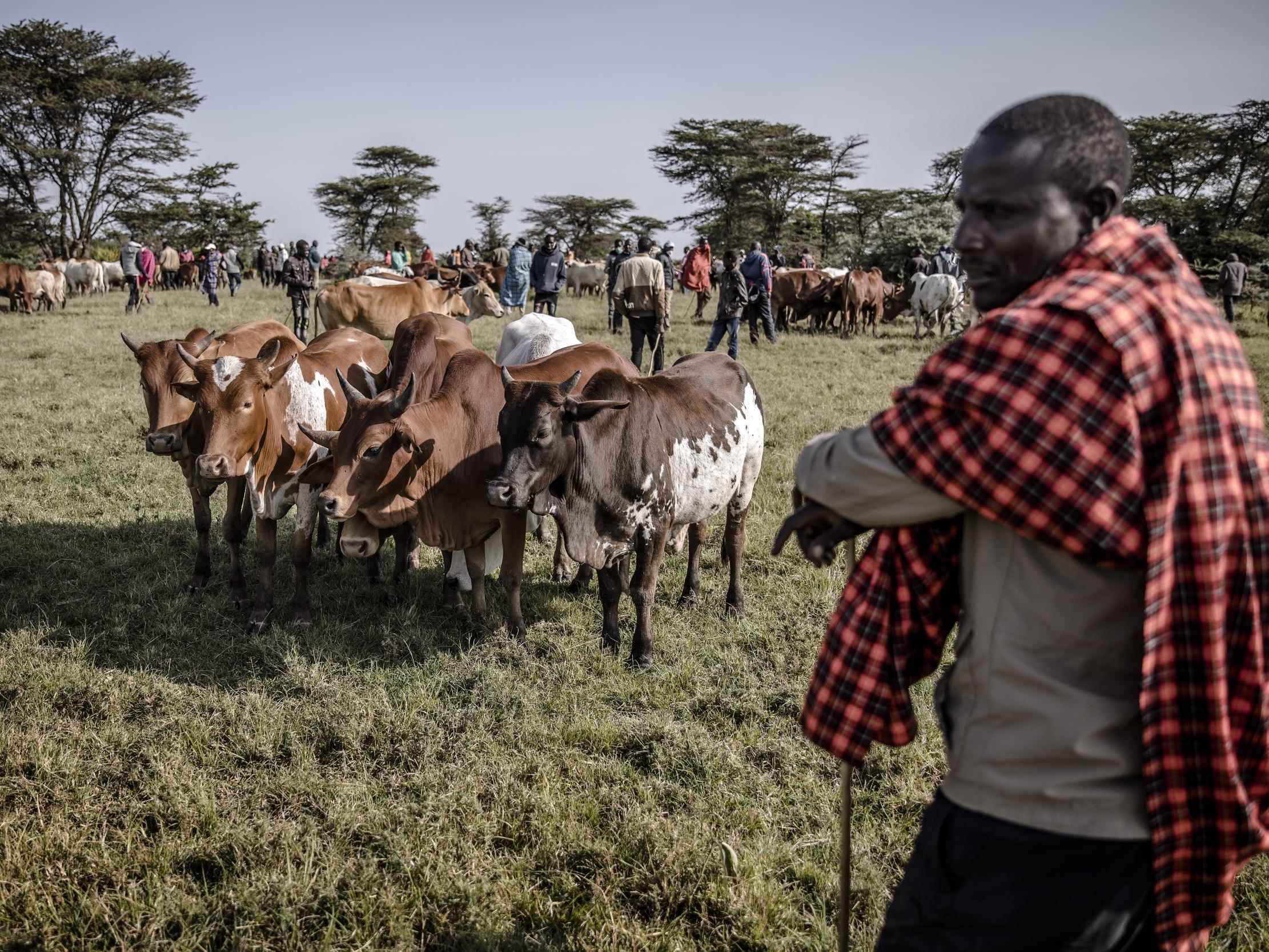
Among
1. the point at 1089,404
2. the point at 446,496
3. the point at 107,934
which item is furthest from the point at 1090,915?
the point at 446,496

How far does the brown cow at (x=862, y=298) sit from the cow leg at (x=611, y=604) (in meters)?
14.7

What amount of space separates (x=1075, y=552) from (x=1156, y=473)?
0.52ft

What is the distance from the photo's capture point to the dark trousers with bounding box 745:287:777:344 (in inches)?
624

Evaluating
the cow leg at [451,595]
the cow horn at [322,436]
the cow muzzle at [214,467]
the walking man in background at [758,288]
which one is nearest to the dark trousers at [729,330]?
the walking man in background at [758,288]

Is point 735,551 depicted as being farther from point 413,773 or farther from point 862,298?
point 862,298

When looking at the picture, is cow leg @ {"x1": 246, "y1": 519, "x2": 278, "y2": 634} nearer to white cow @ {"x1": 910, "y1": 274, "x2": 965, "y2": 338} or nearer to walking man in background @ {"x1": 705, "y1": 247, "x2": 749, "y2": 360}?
walking man in background @ {"x1": 705, "y1": 247, "x2": 749, "y2": 360}

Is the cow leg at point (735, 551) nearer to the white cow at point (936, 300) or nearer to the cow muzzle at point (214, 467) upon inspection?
the cow muzzle at point (214, 467)

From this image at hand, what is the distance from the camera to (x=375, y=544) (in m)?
4.87

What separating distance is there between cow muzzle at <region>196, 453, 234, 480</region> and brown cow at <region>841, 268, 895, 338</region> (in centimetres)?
1538

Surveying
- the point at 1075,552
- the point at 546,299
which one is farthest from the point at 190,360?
the point at 546,299

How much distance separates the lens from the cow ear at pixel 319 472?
4.89 m

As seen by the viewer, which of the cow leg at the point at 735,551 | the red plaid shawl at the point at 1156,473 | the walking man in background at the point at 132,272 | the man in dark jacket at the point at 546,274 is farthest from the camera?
the walking man in background at the point at 132,272

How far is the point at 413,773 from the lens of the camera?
3.75m

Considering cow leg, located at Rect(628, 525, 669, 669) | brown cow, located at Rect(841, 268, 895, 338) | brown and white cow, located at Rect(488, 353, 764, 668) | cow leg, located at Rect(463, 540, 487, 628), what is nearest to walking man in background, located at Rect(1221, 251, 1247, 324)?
brown cow, located at Rect(841, 268, 895, 338)
